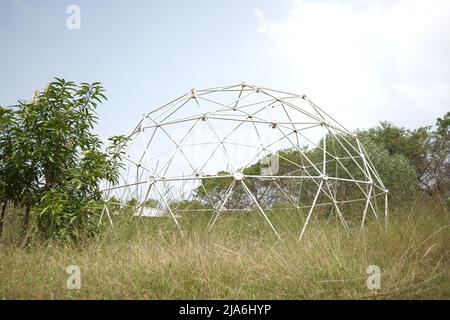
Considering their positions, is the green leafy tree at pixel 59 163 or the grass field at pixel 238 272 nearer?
the grass field at pixel 238 272

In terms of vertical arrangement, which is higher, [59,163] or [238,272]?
[59,163]

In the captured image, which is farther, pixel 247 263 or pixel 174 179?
pixel 174 179

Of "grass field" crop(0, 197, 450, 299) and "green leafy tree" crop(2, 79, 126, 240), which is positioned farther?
"green leafy tree" crop(2, 79, 126, 240)

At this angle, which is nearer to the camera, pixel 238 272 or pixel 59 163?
pixel 238 272

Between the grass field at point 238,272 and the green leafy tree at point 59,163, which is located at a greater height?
the green leafy tree at point 59,163

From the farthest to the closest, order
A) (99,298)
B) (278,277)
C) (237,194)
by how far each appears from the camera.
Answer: (237,194) < (278,277) < (99,298)

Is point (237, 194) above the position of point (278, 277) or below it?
above

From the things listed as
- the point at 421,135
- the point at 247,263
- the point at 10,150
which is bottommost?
the point at 247,263

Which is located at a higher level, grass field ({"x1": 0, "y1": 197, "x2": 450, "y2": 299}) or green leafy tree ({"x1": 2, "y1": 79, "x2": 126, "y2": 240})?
green leafy tree ({"x1": 2, "y1": 79, "x2": 126, "y2": 240})
